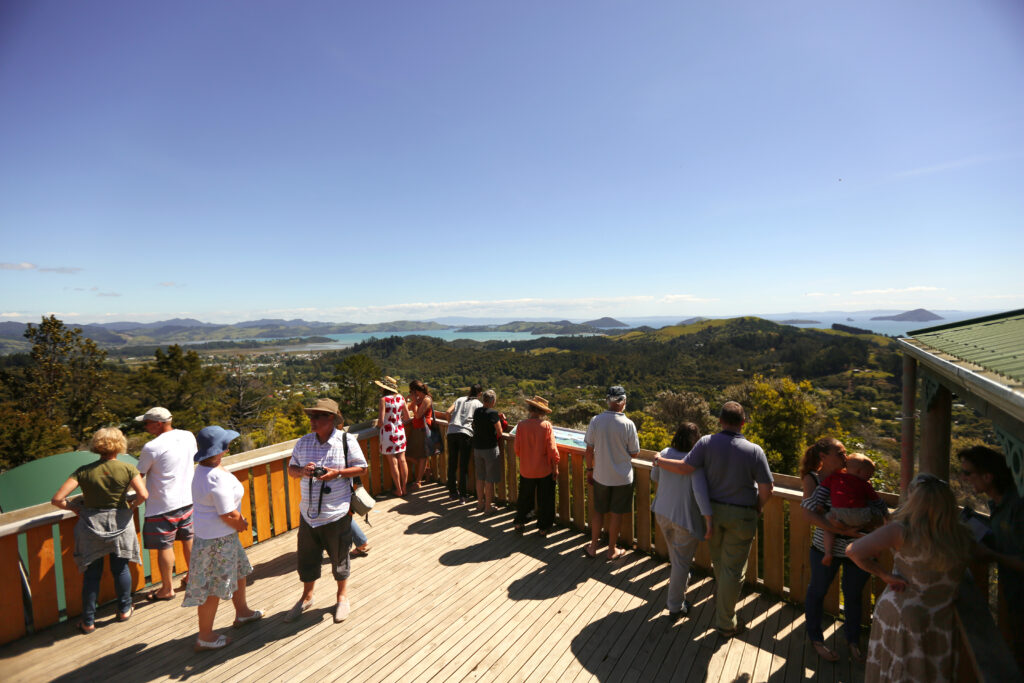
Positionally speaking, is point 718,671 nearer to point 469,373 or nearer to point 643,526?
point 643,526

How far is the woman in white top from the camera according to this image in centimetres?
263

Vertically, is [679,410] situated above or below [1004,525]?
below

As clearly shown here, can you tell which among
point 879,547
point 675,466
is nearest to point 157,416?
point 675,466

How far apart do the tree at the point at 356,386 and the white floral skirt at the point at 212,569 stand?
41.3m

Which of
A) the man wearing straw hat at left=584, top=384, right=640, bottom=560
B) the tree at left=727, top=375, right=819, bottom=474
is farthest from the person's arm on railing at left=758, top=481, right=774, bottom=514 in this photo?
the tree at left=727, top=375, right=819, bottom=474

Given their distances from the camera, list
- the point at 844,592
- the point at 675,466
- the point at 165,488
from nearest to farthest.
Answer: the point at 844,592 → the point at 675,466 → the point at 165,488

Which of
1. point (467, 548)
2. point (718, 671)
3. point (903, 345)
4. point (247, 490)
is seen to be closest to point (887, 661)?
point (718, 671)

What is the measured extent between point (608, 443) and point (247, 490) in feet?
11.7

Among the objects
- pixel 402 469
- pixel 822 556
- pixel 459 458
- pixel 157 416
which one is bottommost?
pixel 402 469

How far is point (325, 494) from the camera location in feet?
9.89

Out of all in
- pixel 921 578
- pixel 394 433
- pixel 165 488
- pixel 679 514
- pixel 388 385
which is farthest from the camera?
pixel 388 385

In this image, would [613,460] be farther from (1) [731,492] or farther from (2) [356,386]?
(2) [356,386]

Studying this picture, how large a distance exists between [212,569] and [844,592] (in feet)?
13.5

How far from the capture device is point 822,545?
8.61 ft
